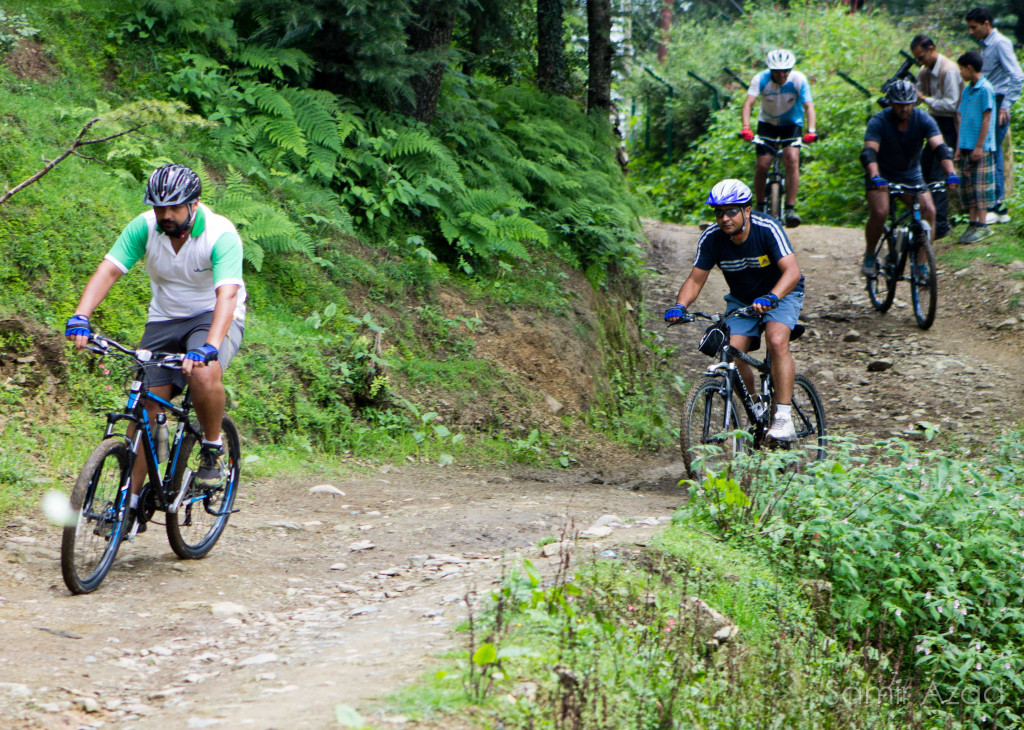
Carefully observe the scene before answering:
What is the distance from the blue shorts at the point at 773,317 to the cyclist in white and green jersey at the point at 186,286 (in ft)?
12.5

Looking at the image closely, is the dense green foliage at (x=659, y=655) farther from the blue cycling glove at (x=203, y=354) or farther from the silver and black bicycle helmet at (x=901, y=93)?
the silver and black bicycle helmet at (x=901, y=93)

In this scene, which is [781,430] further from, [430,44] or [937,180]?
[937,180]

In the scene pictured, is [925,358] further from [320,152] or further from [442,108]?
[320,152]

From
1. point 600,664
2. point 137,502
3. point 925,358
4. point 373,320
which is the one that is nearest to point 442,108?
point 373,320

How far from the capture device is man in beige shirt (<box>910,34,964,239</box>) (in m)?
12.4

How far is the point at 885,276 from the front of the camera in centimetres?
1268

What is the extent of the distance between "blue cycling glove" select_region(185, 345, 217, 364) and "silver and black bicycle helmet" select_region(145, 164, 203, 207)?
31.0 inches

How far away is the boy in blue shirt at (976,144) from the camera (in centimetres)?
1267

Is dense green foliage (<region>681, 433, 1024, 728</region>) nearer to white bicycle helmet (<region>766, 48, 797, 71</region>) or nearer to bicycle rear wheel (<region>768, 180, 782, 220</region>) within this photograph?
white bicycle helmet (<region>766, 48, 797, 71</region>)

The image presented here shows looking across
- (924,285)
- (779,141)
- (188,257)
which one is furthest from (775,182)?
A: (188,257)

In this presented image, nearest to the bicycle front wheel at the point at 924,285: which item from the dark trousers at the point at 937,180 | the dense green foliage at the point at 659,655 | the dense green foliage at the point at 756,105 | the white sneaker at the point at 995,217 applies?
the dark trousers at the point at 937,180

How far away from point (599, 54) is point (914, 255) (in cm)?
534

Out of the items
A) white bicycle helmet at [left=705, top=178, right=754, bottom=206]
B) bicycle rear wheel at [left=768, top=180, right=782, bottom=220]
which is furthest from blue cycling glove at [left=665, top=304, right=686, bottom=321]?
bicycle rear wheel at [left=768, top=180, right=782, bottom=220]

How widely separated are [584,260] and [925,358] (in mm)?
4242
